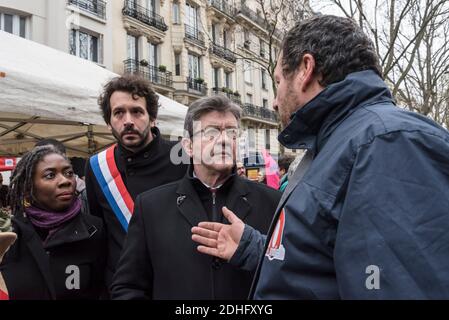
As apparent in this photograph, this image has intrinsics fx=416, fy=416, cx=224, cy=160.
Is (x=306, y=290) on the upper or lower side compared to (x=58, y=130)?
lower

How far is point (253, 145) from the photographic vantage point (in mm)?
30609

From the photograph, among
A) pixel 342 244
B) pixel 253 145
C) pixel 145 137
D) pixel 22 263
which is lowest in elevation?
pixel 22 263

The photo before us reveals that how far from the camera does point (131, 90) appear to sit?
2.79 metres

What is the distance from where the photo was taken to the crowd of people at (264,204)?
1009mm

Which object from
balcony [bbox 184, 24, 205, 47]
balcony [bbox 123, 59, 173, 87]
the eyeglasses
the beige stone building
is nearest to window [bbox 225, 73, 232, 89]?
the beige stone building

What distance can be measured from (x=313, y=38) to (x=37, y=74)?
2552mm

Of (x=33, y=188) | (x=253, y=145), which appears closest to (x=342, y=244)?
(x=33, y=188)

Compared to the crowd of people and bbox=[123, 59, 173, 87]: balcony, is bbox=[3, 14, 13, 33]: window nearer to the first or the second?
bbox=[123, 59, 173, 87]: balcony

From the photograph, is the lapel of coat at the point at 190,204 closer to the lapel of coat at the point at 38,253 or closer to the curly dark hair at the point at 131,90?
the lapel of coat at the point at 38,253

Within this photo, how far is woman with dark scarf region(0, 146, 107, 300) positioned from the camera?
2.11 metres

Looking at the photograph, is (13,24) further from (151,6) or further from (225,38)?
(225,38)

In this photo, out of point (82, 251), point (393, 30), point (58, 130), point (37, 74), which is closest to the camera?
point (82, 251)

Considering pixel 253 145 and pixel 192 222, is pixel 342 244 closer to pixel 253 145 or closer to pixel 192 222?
pixel 192 222

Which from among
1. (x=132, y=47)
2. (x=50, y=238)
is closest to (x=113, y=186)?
(x=50, y=238)
